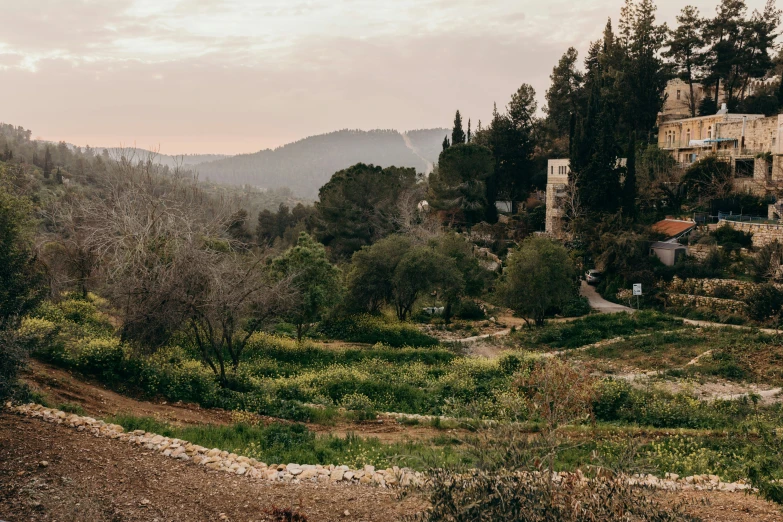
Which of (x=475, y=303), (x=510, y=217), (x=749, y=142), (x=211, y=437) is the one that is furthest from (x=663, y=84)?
(x=211, y=437)

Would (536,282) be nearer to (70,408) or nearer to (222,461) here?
(222,461)

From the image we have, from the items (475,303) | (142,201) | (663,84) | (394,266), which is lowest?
(475,303)

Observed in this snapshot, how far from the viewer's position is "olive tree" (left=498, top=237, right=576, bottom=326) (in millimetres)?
26859

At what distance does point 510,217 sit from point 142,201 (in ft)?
112

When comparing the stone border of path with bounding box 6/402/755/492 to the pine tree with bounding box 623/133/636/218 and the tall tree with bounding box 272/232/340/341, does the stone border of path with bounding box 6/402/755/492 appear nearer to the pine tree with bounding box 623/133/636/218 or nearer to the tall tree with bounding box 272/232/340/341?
the tall tree with bounding box 272/232/340/341

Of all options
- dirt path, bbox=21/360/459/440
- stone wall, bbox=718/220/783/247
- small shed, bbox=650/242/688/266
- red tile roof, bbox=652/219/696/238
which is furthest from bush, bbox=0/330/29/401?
red tile roof, bbox=652/219/696/238

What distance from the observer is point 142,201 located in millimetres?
19125

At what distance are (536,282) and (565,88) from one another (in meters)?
32.3

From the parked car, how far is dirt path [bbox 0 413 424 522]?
31448 millimetres

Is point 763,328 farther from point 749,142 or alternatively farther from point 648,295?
point 749,142

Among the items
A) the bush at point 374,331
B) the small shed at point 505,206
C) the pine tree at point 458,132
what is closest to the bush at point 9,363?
the bush at point 374,331

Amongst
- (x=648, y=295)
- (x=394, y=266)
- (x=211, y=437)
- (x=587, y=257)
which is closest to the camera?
(x=211, y=437)

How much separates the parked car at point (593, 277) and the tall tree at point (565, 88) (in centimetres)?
2083

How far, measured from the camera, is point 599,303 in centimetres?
3294
